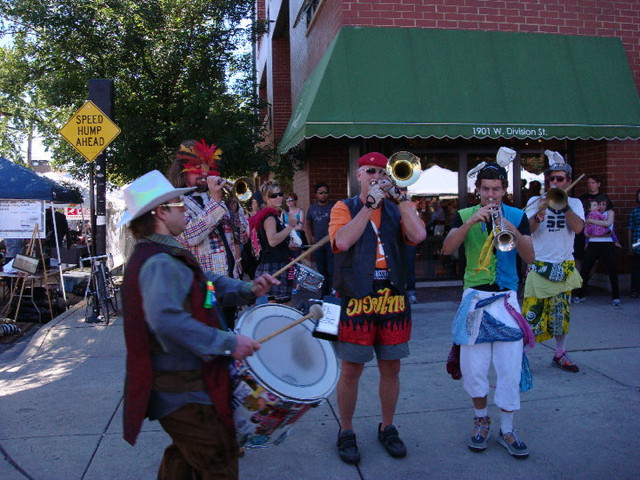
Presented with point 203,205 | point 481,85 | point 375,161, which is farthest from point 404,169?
point 481,85

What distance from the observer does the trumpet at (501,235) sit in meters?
3.49

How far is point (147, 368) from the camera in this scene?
2.30 metres

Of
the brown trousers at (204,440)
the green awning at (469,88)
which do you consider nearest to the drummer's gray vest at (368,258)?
the brown trousers at (204,440)

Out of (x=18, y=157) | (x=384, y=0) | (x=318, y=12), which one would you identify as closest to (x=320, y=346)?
(x=384, y=0)

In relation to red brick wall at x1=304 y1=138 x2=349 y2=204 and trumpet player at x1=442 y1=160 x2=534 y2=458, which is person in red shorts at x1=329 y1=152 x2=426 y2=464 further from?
red brick wall at x1=304 y1=138 x2=349 y2=204

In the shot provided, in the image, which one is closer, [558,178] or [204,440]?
[204,440]

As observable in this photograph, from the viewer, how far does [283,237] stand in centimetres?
593

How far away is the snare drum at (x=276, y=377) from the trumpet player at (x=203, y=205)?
1472 millimetres

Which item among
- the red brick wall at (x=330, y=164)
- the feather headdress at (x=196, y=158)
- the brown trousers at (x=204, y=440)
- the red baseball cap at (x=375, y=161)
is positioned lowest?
the brown trousers at (x=204, y=440)

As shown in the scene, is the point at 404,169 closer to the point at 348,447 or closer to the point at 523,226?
the point at 523,226

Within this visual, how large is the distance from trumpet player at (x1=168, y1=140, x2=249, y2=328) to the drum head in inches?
56.8

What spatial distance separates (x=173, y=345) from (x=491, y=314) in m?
2.11

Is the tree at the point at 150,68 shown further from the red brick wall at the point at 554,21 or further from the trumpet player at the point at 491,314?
the trumpet player at the point at 491,314

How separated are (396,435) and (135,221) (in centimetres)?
220
